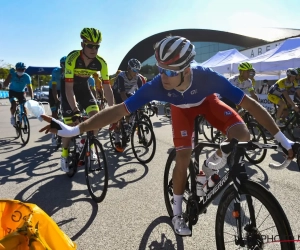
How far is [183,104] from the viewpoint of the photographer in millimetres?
2748

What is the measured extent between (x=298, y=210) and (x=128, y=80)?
451 centimetres

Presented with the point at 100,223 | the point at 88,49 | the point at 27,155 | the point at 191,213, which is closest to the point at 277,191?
the point at 191,213

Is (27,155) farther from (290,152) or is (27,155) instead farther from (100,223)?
(290,152)

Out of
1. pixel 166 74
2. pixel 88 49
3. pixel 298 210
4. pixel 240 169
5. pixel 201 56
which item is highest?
pixel 201 56

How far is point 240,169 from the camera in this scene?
204 cm

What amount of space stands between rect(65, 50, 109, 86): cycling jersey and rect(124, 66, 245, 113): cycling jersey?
216cm

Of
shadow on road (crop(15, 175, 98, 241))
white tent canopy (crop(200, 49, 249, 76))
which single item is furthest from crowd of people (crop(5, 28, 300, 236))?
white tent canopy (crop(200, 49, 249, 76))

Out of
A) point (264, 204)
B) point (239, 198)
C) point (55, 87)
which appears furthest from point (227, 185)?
point (55, 87)

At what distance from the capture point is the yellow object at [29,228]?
1.53 meters

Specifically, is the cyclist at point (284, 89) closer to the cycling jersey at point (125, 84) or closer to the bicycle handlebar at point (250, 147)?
the cycling jersey at point (125, 84)

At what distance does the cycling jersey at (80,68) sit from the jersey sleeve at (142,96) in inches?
85.0

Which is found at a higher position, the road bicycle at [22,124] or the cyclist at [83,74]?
the cyclist at [83,74]

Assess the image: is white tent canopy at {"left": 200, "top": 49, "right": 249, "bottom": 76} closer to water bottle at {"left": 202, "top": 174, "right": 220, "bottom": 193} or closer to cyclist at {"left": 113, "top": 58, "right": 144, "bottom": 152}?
cyclist at {"left": 113, "top": 58, "right": 144, "bottom": 152}

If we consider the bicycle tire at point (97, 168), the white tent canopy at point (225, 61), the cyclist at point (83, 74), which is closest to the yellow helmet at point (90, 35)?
the cyclist at point (83, 74)
